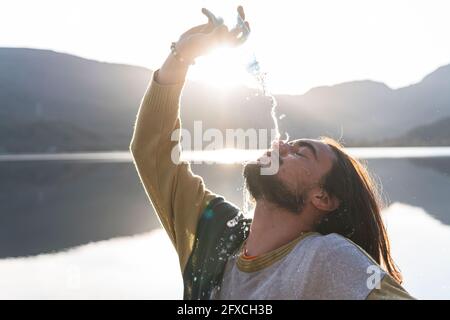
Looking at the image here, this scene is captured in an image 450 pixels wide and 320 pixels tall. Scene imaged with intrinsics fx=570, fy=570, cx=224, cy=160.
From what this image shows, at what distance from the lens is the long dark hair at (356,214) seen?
99.0 inches

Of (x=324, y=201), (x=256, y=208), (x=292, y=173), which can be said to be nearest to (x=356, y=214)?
(x=324, y=201)

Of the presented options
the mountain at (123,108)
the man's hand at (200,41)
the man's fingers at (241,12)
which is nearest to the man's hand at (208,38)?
the man's hand at (200,41)

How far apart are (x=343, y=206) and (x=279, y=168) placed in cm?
34

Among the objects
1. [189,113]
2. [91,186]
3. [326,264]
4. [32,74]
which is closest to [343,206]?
[326,264]

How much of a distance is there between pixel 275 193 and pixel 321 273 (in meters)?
0.55

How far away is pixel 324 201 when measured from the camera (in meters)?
2.56

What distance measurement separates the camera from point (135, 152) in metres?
2.80

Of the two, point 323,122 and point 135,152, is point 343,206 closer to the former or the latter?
point 135,152

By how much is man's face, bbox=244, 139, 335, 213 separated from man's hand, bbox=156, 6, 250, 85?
0.54m

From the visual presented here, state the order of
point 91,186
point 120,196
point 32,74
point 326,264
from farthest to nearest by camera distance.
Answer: point 32,74, point 91,186, point 120,196, point 326,264

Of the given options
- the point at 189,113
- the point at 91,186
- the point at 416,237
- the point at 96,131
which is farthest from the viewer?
the point at 189,113

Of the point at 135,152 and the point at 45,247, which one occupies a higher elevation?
the point at 135,152

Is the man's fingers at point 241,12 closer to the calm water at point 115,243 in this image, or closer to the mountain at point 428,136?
the calm water at point 115,243
